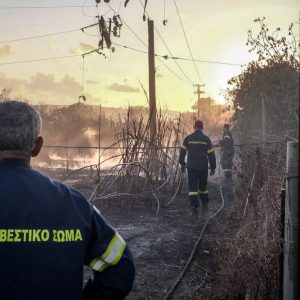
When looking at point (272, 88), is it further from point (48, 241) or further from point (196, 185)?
point (48, 241)

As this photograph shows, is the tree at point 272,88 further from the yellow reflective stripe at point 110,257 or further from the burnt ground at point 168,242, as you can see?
the yellow reflective stripe at point 110,257

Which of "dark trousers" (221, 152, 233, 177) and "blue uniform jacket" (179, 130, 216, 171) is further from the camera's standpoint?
"dark trousers" (221, 152, 233, 177)

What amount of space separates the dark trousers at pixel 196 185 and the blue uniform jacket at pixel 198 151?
0.13 meters

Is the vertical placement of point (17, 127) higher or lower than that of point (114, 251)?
higher

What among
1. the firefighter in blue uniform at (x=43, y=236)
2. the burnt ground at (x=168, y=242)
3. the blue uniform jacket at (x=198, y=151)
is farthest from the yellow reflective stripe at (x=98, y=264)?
the blue uniform jacket at (x=198, y=151)

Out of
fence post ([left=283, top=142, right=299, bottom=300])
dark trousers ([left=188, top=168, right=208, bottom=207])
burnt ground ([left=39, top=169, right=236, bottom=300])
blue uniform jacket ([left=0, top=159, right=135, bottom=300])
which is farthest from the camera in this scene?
dark trousers ([left=188, top=168, right=208, bottom=207])

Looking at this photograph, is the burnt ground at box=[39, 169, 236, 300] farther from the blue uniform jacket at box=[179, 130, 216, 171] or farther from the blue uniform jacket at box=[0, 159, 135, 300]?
the blue uniform jacket at box=[0, 159, 135, 300]

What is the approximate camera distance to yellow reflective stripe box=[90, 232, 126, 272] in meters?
1.84

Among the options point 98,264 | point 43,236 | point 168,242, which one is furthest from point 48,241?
point 168,242

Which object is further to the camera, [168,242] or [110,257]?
[168,242]

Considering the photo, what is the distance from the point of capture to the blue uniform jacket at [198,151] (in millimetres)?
9492

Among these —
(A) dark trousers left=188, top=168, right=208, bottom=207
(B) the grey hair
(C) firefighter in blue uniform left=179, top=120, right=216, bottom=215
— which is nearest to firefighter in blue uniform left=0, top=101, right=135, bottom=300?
(B) the grey hair

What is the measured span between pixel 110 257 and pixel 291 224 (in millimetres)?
1361

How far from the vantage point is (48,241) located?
1.73 m
